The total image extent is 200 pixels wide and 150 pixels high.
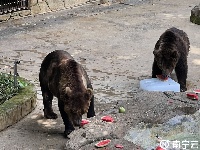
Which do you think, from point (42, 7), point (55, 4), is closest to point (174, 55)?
point (42, 7)

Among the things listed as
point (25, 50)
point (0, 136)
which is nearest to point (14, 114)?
point (0, 136)

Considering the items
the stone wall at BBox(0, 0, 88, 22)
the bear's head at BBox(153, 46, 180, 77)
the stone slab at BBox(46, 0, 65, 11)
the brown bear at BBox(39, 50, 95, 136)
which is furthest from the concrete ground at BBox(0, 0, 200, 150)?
the bear's head at BBox(153, 46, 180, 77)

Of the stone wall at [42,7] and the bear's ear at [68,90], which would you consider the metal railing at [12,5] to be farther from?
the bear's ear at [68,90]

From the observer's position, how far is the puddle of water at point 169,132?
6.41m

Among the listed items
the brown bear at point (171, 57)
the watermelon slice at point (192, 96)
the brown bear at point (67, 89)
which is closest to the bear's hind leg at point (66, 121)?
the brown bear at point (67, 89)

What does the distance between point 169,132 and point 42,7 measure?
10.4 m

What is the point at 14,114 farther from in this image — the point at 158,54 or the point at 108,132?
the point at 158,54

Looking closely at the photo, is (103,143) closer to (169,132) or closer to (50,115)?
(169,132)

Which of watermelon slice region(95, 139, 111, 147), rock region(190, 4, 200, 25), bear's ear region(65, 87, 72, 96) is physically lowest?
watermelon slice region(95, 139, 111, 147)

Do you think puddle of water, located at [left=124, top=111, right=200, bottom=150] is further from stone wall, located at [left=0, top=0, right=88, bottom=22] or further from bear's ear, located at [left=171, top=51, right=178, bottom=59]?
stone wall, located at [left=0, top=0, right=88, bottom=22]

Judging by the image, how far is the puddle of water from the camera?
641 cm

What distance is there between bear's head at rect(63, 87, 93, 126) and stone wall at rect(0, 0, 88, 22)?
340 inches

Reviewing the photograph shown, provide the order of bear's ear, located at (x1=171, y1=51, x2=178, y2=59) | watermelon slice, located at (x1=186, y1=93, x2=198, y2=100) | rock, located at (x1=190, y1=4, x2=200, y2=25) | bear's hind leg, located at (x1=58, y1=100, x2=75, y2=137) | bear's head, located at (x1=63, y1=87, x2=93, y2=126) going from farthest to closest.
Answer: rock, located at (x1=190, y1=4, x2=200, y2=25) → bear's ear, located at (x1=171, y1=51, x2=178, y2=59) → watermelon slice, located at (x1=186, y1=93, x2=198, y2=100) → bear's hind leg, located at (x1=58, y1=100, x2=75, y2=137) → bear's head, located at (x1=63, y1=87, x2=93, y2=126)

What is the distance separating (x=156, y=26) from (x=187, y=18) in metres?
1.69
